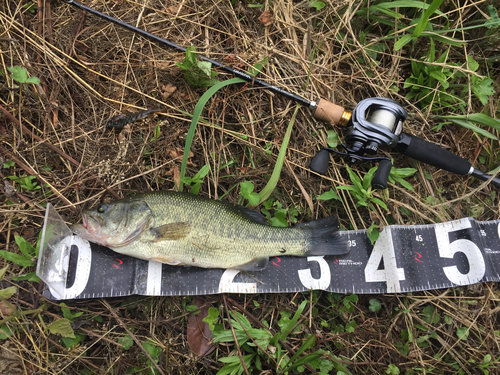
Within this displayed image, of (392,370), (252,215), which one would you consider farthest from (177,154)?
(392,370)

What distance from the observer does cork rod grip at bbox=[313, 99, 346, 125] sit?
3254 mm

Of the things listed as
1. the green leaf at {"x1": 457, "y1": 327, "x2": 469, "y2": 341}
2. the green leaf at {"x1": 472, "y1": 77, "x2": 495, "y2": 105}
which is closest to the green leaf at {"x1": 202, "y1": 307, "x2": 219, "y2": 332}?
the green leaf at {"x1": 457, "y1": 327, "x2": 469, "y2": 341}

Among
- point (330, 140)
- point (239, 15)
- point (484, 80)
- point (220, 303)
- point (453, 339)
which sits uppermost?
point (239, 15)

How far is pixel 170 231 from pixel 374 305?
89.7 inches

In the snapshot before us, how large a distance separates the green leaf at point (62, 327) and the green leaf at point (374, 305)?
2972mm

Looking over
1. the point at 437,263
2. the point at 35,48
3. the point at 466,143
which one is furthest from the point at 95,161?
the point at 466,143

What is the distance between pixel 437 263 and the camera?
3.29 meters

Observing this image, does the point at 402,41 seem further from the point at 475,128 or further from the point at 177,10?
the point at 177,10

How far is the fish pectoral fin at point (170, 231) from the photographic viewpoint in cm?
289

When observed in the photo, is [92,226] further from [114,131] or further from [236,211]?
[236,211]

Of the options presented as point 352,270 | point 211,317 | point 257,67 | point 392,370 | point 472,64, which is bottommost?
point 392,370

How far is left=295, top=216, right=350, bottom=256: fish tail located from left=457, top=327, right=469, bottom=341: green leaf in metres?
1.51

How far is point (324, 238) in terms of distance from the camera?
10.5 feet

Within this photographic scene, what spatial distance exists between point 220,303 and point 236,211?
0.97m
